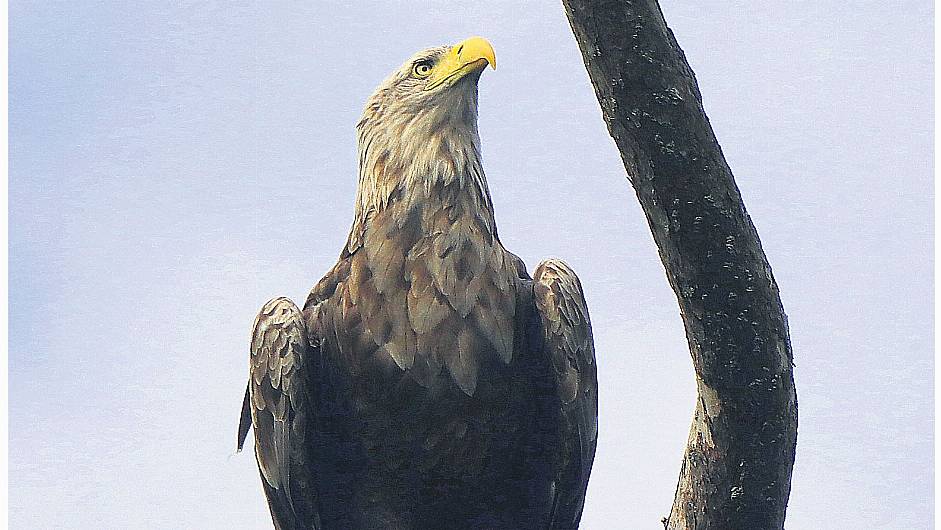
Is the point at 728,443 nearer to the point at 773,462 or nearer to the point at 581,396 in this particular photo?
the point at 773,462

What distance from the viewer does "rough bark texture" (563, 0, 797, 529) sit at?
7.84 feet

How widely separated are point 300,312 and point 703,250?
1.42 meters

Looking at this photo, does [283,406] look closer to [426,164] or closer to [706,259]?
[426,164]

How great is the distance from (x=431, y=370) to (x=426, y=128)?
0.77 m

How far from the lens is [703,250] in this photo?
2523 millimetres

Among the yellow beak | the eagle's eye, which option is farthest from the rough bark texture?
the eagle's eye

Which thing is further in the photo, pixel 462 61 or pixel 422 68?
pixel 422 68

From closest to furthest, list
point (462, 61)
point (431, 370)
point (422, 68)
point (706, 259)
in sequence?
point (706, 259) → point (431, 370) → point (462, 61) → point (422, 68)

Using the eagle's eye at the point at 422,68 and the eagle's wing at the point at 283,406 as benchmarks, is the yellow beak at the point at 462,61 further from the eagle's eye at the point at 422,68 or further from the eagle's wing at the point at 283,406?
the eagle's wing at the point at 283,406

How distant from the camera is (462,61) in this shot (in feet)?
11.7

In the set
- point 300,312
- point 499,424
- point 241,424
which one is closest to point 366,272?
point 300,312

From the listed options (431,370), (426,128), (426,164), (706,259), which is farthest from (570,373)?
(706,259)

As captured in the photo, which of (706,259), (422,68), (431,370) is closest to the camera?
(706,259)

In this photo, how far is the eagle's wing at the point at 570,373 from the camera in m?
3.44
